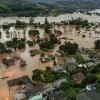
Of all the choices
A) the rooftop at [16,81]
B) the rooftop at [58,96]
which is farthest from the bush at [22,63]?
the rooftop at [58,96]

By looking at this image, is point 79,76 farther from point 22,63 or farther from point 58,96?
point 22,63

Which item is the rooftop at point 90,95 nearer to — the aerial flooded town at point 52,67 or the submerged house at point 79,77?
the aerial flooded town at point 52,67

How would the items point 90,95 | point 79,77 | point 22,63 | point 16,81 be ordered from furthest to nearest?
point 22,63 < point 16,81 < point 79,77 < point 90,95

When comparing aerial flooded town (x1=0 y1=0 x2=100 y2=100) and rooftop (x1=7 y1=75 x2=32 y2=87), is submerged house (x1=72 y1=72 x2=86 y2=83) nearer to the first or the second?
aerial flooded town (x1=0 y1=0 x2=100 y2=100)

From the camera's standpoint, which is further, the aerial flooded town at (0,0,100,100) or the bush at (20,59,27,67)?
the bush at (20,59,27,67)

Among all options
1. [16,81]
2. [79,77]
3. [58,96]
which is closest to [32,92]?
[58,96]

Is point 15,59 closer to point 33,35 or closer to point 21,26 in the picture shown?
point 33,35

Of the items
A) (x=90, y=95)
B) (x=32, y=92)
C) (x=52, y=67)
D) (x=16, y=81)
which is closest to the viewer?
(x=90, y=95)

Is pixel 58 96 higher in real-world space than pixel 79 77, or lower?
lower

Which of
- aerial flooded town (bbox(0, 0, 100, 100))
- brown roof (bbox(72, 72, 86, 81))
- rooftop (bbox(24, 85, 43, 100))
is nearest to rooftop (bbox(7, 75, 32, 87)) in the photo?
aerial flooded town (bbox(0, 0, 100, 100))

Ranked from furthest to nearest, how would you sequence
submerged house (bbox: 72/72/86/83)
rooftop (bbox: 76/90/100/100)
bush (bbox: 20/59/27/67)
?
bush (bbox: 20/59/27/67), submerged house (bbox: 72/72/86/83), rooftop (bbox: 76/90/100/100)

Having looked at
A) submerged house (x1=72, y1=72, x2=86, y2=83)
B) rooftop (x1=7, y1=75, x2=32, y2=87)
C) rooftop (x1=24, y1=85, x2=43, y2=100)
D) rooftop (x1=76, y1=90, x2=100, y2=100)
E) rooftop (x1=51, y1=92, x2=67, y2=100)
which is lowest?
rooftop (x1=7, y1=75, x2=32, y2=87)
